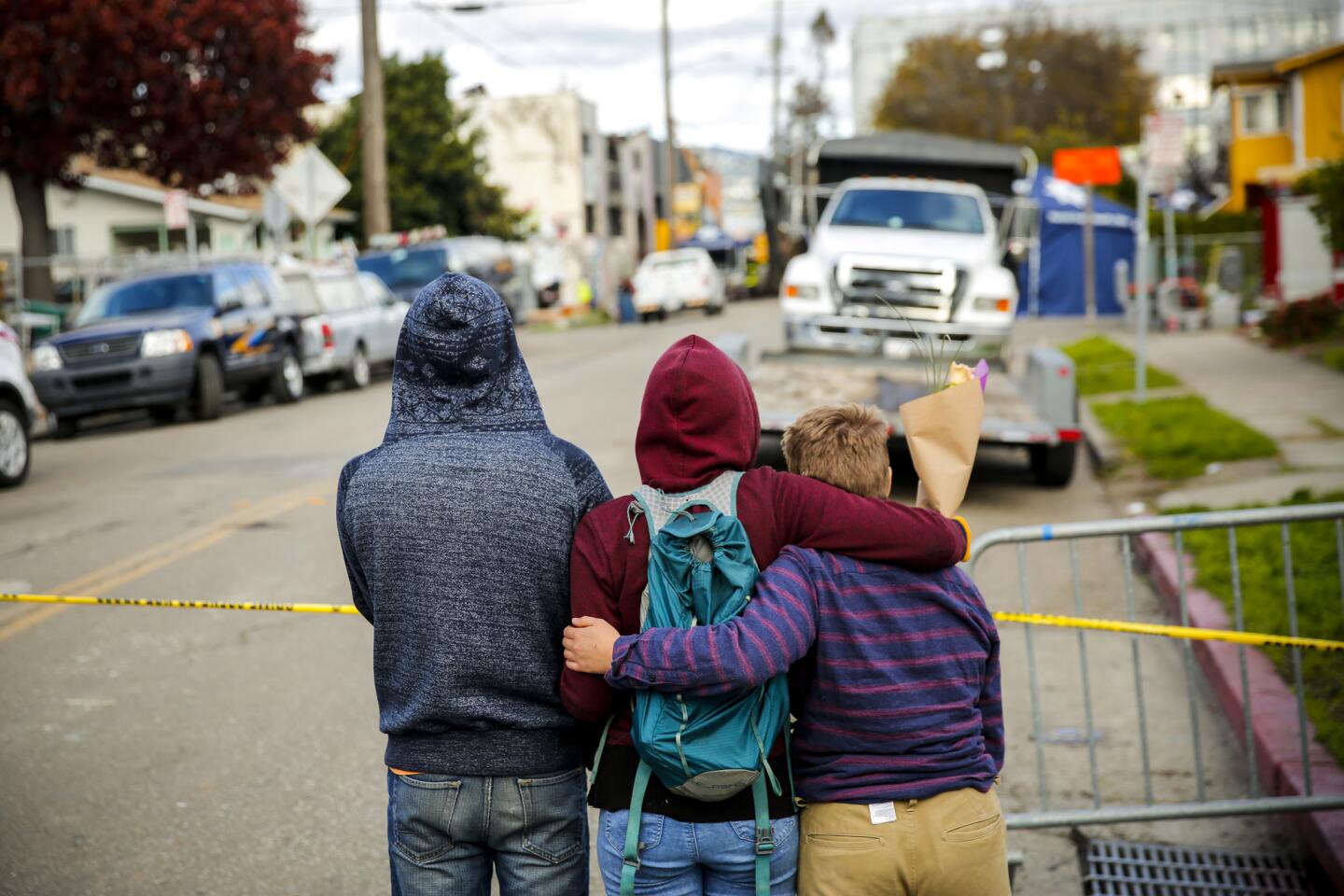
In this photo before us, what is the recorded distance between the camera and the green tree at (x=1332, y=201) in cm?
1842

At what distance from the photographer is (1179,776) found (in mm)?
5520

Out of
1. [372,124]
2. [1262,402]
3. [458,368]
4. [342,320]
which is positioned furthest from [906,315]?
[372,124]

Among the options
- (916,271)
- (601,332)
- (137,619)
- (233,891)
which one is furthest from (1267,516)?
(601,332)

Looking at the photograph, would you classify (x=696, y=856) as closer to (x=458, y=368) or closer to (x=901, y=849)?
(x=901, y=849)

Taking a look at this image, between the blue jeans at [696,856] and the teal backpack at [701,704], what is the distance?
3cm

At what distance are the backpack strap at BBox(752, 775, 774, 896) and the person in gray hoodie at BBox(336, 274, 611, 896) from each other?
1.42 feet

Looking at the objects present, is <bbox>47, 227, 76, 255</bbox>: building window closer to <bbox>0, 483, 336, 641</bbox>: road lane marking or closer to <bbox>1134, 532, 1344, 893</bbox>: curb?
<bbox>0, 483, 336, 641</bbox>: road lane marking

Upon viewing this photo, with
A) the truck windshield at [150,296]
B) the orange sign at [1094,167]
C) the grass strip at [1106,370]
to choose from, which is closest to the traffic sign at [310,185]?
the truck windshield at [150,296]

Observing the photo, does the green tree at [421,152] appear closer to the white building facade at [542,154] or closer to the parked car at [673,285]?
the parked car at [673,285]

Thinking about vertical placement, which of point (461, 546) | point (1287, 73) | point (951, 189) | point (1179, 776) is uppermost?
point (1287, 73)

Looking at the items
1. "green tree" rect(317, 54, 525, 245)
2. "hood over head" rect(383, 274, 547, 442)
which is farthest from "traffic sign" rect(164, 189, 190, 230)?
"green tree" rect(317, 54, 525, 245)

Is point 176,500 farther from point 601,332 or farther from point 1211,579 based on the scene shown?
point 601,332

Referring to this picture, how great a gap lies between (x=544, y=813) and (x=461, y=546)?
562 mm

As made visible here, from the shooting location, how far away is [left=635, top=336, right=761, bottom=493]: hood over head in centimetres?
264
